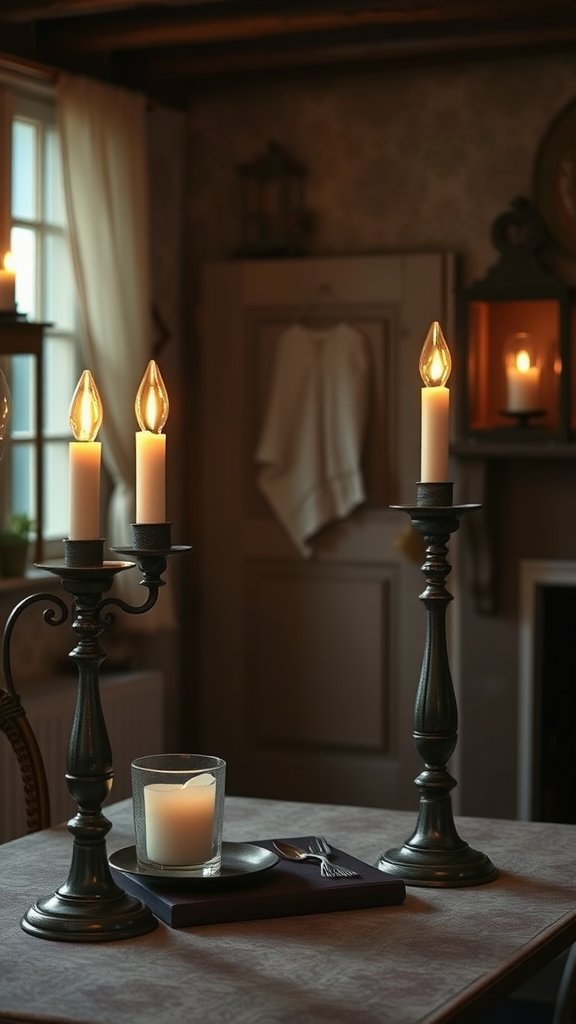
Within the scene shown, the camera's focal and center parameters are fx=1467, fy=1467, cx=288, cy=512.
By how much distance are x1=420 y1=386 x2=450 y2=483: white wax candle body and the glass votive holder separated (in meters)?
0.45

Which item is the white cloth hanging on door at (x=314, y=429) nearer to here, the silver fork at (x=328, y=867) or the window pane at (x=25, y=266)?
the window pane at (x=25, y=266)

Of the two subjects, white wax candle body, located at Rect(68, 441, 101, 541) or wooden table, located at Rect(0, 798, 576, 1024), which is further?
white wax candle body, located at Rect(68, 441, 101, 541)

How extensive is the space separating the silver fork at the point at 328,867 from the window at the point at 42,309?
216 centimetres

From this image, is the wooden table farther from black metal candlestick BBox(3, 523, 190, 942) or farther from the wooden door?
the wooden door

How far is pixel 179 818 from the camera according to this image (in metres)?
1.66

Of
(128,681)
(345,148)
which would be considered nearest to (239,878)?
(128,681)

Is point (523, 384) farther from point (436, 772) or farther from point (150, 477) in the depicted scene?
point (150, 477)

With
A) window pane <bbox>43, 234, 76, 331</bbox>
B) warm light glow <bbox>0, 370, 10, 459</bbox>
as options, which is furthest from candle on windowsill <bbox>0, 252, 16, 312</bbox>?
window pane <bbox>43, 234, 76, 331</bbox>

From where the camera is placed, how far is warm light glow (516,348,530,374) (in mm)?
4152

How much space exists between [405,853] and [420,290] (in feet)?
9.17

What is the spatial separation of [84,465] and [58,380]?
9.12 ft

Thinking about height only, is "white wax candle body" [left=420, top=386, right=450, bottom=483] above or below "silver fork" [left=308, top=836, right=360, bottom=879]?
above

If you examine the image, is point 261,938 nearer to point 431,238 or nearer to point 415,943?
point 415,943

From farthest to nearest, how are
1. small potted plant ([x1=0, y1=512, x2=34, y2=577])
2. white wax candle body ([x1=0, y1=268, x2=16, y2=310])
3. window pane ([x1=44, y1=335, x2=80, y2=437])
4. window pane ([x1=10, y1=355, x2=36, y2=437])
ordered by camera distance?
window pane ([x1=44, y1=335, x2=80, y2=437]) → window pane ([x1=10, y1=355, x2=36, y2=437]) → small potted plant ([x1=0, y1=512, x2=34, y2=577]) → white wax candle body ([x1=0, y1=268, x2=16, y2=310])
